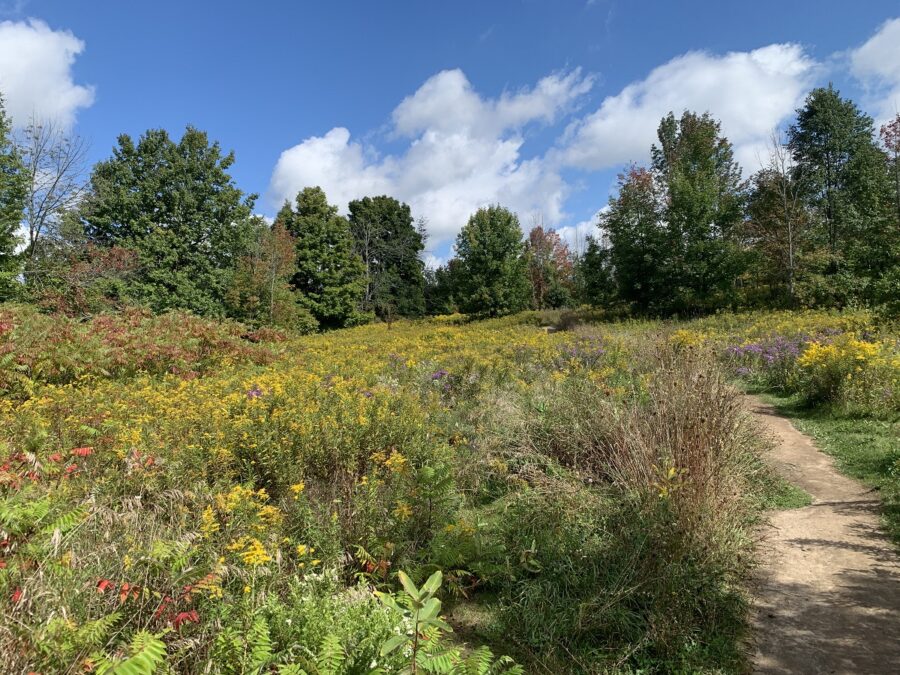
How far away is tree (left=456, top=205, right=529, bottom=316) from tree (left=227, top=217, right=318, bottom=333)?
11006mm

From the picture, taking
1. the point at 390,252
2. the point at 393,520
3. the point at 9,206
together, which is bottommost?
the point at 393,520

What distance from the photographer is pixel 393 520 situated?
3627 mm

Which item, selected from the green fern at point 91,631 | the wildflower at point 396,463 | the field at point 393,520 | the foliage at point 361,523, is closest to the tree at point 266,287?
the field at point 393,520

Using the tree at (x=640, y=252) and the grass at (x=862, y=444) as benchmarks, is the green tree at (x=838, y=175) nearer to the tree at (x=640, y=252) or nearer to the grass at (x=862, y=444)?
the tree at (x=640, y=252)

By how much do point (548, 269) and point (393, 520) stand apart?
37009mm

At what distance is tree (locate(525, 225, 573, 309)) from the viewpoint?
3693 cm

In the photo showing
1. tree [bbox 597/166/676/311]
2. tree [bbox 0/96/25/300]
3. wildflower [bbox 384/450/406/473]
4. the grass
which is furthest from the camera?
tree [bbox 597/166/676/311]

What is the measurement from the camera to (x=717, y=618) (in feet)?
9.48

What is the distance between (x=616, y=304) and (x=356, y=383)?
2010cm

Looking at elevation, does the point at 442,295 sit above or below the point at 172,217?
below

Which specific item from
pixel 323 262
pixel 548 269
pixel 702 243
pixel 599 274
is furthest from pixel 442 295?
pixel 702 243

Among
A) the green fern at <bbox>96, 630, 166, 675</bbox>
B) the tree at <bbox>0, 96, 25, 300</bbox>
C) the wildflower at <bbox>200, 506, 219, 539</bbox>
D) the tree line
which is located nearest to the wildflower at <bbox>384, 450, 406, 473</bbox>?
the wildflower at <bbox>200, 506, 219, 539</bbox>

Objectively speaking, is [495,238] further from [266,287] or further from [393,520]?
[393,520]

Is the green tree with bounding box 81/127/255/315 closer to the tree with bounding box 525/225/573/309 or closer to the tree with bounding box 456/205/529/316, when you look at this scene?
the tree with bounding box 456/205/529/316
